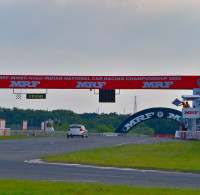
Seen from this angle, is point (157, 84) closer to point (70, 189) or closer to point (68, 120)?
point (70, 189)

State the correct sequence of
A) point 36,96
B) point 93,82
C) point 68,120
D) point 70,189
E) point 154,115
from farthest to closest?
point 68,120, point 154,115, point 36,96, point 93,82, point 70,189

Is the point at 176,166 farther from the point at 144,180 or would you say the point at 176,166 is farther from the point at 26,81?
the point at 26,81

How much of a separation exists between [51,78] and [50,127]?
4313 cm

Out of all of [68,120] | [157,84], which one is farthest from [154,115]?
[68,120]

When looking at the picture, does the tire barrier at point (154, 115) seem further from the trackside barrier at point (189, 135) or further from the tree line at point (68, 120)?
the tree line at point (68, 120)

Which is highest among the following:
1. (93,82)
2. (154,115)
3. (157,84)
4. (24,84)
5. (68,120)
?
(68,120)

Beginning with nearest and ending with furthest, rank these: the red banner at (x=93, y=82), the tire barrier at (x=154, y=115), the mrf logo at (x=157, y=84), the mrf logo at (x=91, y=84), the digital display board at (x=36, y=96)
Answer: the mrf logo at (x=157, y=84) < the red banner at (x=93, y=82) < the mrf logo at (x=91, y=84) < the digital display board at (x=36, y=96) < the tire barrier at (x=154, y=115)

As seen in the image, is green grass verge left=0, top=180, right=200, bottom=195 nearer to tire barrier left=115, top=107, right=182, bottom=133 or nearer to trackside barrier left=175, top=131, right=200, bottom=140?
trackside barrier left=175, top=131, right=200, bottom=140

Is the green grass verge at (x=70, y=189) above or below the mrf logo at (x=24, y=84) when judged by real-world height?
below

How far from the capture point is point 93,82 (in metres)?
51.9

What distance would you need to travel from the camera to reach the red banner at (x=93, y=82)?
51.4 m

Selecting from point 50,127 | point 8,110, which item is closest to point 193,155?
point 50,127

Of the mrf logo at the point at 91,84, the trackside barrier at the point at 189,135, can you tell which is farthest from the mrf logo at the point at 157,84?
the trackside barrier at the point at 189,135

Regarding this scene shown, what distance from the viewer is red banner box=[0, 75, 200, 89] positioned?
51.4 metres
